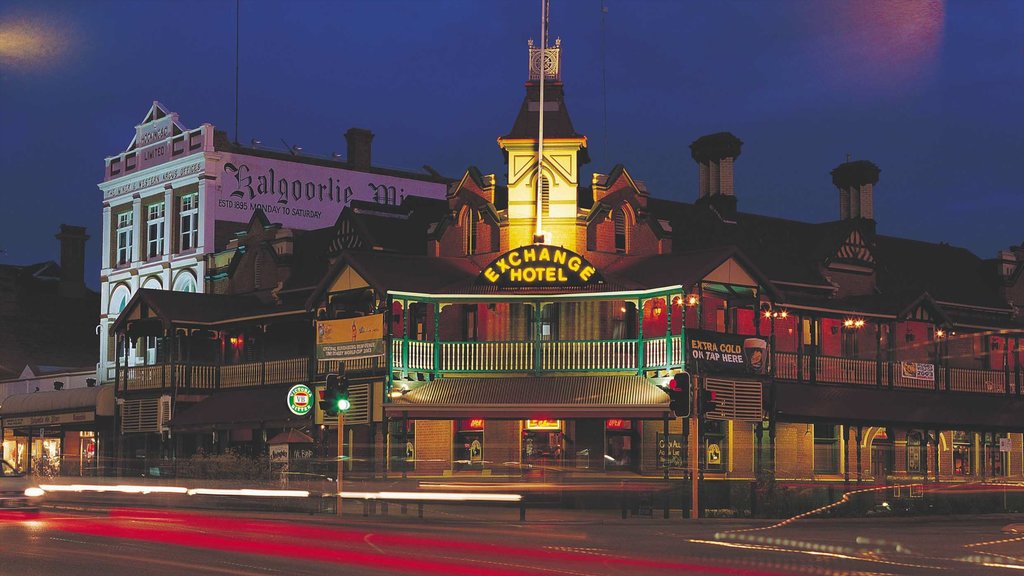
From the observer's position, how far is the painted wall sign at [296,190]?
61594 mm

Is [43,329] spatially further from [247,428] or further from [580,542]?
[580,542]

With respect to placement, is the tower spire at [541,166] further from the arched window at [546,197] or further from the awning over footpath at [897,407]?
the awning over footpath at [897,407]

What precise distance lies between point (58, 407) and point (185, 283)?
22.0 ft

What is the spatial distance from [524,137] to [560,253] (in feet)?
13.9

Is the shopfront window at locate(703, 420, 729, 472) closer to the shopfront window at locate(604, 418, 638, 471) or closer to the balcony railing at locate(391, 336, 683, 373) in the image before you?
the shopfront window at locate(604, 418, 638, 471)

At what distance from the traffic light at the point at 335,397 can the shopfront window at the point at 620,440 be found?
33.1 ft

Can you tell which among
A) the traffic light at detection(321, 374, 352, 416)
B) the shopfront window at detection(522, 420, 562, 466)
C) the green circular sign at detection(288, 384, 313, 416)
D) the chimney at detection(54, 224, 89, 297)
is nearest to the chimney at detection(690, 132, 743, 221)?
the shopfront window at detection(522, 420, 562, 466)

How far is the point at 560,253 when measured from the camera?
44.4 meters

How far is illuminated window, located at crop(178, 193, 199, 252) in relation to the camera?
60.8 meters

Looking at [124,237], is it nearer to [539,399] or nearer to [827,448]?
[539,399]

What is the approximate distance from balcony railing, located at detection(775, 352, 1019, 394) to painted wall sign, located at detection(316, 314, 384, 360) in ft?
38.8

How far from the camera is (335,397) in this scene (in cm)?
3678

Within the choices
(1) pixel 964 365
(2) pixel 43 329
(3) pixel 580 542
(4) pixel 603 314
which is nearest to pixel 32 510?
(3) pixel 580 542

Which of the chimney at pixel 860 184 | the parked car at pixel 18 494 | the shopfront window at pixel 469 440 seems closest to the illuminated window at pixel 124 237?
the shopfront window at pixel 469 440
